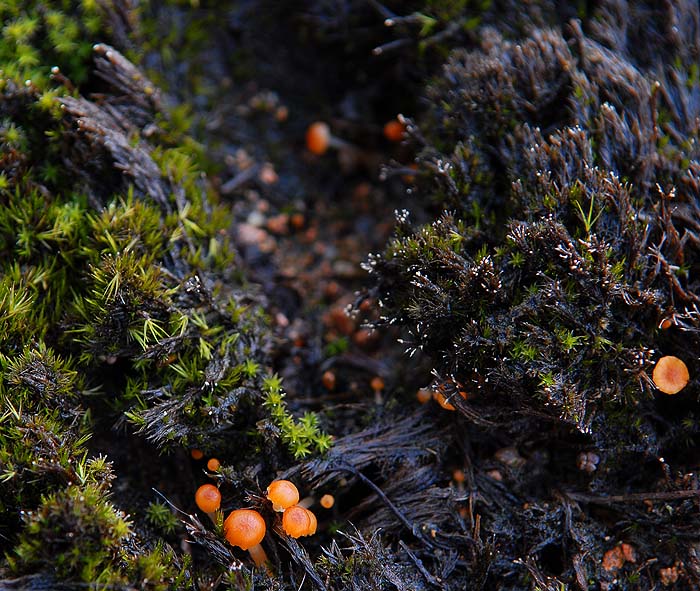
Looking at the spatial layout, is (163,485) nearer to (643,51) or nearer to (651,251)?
(651,251)

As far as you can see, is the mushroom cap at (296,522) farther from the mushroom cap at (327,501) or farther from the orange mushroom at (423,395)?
the orange mushroom at (423,395)

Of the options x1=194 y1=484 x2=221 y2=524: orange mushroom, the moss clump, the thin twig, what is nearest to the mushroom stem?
x1=194 y1=484 x2=221 y2=524: orange mushroom

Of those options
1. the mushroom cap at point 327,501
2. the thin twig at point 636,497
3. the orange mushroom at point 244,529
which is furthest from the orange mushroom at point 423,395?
the orange mushroom at point 244,529

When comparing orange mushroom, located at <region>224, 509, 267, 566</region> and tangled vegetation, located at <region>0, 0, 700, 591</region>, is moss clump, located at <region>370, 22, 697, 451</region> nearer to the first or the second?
tangled vegetation, located at <region>0, 0, 700, 591</region>

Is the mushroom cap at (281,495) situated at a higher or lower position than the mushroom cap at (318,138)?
lower

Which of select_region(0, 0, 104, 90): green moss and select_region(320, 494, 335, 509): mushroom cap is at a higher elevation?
Result: select_region(0, 0, 104, 90): green moss

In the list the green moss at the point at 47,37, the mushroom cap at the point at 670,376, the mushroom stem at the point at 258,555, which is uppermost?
the green moss at the point at 47,37

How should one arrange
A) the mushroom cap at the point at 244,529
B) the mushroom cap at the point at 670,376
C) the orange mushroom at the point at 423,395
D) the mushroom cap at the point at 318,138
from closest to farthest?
the mushroom cap at the point at 244,529, the mushroom cap at the point at 670,376, the orange mushroom at the point at 423,395, the mushroom cap at the point at 318,138
